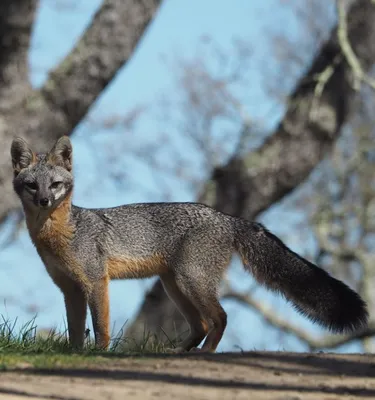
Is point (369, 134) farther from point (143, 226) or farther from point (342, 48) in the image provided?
point (143, 226)

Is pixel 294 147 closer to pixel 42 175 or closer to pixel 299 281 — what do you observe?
pixel 299 281

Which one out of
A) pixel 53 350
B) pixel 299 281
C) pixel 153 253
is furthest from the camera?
pixel 153 253

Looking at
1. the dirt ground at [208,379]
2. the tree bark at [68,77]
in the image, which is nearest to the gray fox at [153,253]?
the dirt ground at [208,379]

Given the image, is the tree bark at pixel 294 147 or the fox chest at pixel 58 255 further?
the tree bark at pixel 294 147

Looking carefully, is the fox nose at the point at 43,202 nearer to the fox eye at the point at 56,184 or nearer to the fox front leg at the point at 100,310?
the fox eye at the point at 56,184

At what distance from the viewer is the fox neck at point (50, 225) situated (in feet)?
28.6

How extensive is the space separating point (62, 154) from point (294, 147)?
240 inches

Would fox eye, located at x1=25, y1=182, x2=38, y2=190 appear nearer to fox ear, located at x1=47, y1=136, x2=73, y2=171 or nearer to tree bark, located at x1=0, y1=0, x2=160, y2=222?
fox ear, located at x1=47, y1=136, x2=73, y2=171

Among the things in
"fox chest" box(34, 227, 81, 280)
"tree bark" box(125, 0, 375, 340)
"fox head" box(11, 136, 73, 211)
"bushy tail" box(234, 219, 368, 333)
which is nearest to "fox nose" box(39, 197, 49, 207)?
"fox head" box(11, 136, 73, 211)

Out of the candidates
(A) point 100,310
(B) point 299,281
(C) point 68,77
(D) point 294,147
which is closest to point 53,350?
(A) point 100,310

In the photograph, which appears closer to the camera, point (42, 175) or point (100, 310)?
point (100, 310)

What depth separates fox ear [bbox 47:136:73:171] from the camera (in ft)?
29.5

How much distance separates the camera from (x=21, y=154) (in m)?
9.01

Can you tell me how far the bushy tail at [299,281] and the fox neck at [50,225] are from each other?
1513mm
